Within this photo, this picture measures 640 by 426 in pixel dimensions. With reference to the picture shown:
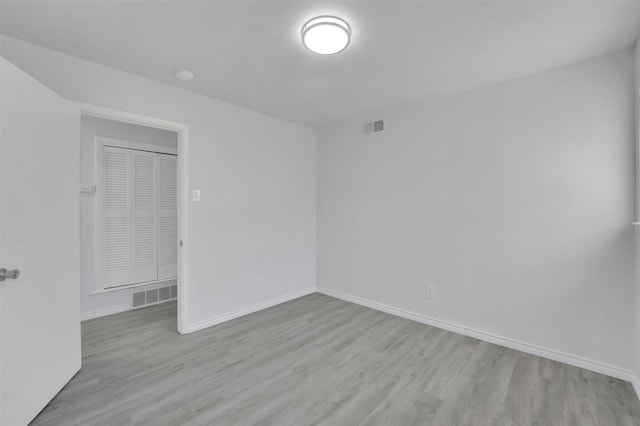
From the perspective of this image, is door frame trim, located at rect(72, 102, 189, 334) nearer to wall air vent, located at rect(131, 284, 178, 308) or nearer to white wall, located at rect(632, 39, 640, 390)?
wall air vent, located at rect(131, 284, 178, 308)

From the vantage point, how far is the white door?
157cm

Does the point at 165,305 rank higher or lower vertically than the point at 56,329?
lower

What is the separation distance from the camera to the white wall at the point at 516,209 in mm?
2254

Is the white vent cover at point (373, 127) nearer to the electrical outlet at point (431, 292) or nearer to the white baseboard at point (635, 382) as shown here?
the electrical outlet at point (431, 292)

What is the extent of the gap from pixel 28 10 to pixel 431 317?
428 centimetres

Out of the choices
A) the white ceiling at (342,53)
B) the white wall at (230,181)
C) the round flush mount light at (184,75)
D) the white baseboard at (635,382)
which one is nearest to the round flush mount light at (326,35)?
the white ceiling at (342,53)

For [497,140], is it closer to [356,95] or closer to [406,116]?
[406,116]

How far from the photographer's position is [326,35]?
1918 mm

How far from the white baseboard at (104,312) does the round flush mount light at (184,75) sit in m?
2.96

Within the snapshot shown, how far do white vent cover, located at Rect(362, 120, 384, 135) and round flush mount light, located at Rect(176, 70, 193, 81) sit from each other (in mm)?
2202

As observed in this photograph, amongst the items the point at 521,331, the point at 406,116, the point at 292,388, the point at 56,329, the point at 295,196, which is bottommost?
the point at 292,388

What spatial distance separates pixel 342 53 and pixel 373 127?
1609 millimetres

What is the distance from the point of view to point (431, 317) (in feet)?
10.6

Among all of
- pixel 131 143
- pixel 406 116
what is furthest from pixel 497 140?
pixel 131 143
